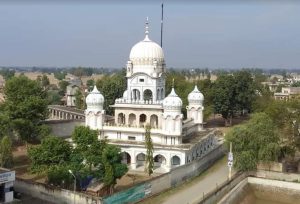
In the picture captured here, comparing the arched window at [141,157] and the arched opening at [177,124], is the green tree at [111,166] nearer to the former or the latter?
the arched opening at [177,124]

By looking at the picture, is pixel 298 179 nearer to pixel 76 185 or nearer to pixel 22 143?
pixel 76 185

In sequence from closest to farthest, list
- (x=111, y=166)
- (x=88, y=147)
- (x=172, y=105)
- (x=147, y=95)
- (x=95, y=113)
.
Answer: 1. (x=111, y=166)
2. (x=88, y=147)
3. (x=172, y=105)
4. (x=95, y=113)
5. (x=147, y=95)

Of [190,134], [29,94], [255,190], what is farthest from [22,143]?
[255,190]

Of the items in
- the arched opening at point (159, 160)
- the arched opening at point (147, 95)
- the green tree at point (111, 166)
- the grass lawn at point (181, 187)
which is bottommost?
the grass lawn at point (181, 187)

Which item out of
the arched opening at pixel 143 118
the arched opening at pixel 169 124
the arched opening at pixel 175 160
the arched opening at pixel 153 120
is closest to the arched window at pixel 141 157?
the arched opening at pixel 175 160

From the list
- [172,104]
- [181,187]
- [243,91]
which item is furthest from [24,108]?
[243,91]

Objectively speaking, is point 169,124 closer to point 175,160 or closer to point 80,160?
point 175,160
